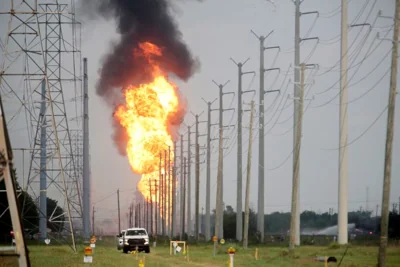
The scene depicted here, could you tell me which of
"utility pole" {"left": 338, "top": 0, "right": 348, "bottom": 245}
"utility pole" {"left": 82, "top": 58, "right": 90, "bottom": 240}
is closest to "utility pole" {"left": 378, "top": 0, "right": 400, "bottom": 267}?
"utility pole" {"left": 338, "top": 0, "right": 348, "bottom": 245}

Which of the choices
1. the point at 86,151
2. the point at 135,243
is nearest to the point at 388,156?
the point at 135,243

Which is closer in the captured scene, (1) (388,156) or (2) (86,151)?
(1) (388,156)

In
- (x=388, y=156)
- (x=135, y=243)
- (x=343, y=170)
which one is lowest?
(x=135, y=243)

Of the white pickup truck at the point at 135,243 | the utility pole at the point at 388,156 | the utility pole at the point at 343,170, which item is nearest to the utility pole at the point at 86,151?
the white pickup truck at the point at 135,243

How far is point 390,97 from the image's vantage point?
39125 millimetres

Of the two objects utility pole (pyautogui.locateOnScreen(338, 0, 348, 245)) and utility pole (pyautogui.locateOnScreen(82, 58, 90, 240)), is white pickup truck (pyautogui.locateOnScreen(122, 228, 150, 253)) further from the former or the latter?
utility pole (pyautogui.locateOnScreen(338, 0, 348, 245))

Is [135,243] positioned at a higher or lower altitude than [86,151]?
lower

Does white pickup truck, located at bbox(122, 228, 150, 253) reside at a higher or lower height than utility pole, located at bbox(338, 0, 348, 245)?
lower

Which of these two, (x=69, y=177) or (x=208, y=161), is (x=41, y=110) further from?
(x=208, y=161)

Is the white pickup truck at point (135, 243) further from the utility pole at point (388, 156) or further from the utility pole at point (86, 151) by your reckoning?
the utility pole at point (388, 156)

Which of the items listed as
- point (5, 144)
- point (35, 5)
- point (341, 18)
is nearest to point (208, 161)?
point (341, 18)

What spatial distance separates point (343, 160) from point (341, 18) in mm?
12728

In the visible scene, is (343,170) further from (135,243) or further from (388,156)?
(388,156)

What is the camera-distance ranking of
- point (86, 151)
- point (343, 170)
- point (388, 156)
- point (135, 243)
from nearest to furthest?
point (388, 156) < point (343, 170) < point (135, 243) < point (86, 151)
